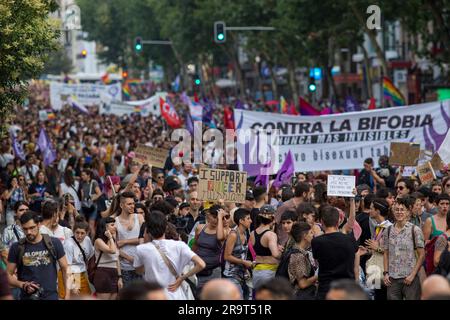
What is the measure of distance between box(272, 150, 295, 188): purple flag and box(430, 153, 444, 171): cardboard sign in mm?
2099

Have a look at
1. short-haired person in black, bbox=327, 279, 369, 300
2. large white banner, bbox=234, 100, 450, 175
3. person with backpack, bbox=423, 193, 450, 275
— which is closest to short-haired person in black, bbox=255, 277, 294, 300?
short-haired person in black, bbox=327, 279, 369, 300

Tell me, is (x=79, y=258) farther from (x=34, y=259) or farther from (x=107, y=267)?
(x=34, y=259)

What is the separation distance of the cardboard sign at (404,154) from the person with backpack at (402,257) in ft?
21.3

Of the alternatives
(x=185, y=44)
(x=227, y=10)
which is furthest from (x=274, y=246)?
(x=185, y=44)

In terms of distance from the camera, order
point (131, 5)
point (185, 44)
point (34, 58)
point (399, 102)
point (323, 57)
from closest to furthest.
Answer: point (34, 58) → point (399, 102) → point (323, 57) → point (185, 44) → point (131, 5)

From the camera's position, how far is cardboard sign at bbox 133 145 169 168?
20.4m

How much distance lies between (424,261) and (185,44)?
2461 inches

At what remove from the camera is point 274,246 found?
11453mm

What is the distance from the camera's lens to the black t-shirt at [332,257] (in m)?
10.5

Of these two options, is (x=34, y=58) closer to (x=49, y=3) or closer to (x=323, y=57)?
(x=49, y=3)

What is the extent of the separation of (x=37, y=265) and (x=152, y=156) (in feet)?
32.2

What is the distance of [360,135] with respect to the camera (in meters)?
21.2

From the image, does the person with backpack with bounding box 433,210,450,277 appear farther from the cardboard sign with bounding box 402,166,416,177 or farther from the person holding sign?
the cardboard sign with bounding box 402,166,416,177

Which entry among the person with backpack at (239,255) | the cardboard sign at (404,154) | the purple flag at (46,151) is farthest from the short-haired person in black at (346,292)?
the purple flag at (46,151)
